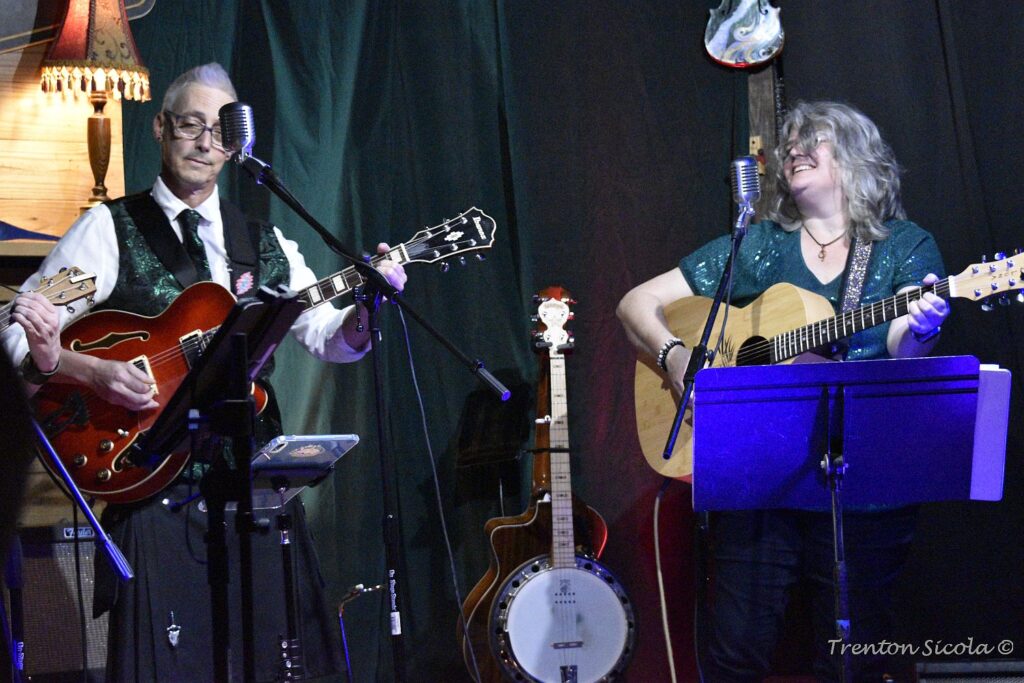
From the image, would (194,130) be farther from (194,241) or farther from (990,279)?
(990,279)

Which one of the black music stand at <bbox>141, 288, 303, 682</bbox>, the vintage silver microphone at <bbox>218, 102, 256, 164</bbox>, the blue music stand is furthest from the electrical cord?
the black music stand at <bbox>141, 288, 303, 682</bbox>

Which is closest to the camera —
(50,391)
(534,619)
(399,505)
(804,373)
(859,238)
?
(804,373)

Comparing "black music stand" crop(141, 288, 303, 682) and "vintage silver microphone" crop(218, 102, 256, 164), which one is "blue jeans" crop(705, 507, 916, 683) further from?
"vintage silver microphone" crop(218, 102, 256, 164)

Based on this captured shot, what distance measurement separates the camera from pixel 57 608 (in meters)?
3.36

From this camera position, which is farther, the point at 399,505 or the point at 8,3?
the point at 399,505

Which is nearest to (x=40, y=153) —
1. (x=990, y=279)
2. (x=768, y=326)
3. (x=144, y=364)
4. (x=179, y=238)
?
(x=179, y=238)

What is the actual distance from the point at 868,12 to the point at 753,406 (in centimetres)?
191

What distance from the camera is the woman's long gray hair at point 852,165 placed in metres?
3.42

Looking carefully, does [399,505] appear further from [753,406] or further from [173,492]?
[753,406]

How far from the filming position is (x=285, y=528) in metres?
3.11

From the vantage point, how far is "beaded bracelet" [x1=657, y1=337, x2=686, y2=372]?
3502 millimetres

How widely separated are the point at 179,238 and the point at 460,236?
2.69ft

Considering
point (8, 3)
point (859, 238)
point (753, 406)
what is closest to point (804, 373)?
point (753, 406)

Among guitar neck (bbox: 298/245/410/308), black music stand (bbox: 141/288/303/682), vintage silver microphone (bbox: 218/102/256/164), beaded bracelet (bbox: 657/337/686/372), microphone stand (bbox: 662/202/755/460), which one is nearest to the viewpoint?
black music stand (bbox: 141/288/303/682)
